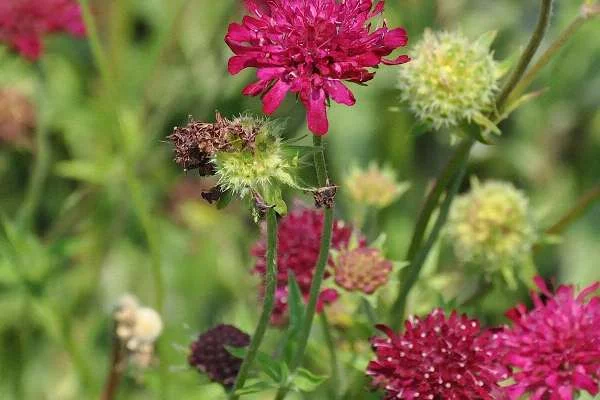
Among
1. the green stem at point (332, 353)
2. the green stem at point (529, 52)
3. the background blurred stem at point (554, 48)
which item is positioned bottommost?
the green stem at point (332, 353)

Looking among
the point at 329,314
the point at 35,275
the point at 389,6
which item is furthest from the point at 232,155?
the point at 389,6

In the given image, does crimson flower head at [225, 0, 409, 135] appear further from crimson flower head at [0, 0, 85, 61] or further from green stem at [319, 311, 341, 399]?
crimson flower head at [0, 0, 85, 61]

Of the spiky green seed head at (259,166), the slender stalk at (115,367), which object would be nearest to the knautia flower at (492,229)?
the slender stalk at (115,367)

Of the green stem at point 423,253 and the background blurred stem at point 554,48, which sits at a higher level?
the background blurred stem at point 554,48

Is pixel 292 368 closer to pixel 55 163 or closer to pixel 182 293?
pixel 182 293

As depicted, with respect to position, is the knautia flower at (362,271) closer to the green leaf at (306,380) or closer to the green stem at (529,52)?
the green leaf at (306,380)

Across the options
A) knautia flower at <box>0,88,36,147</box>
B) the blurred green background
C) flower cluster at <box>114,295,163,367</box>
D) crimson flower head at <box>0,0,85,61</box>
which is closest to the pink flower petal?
flower cluster at <box>114,295,163,367</box>
